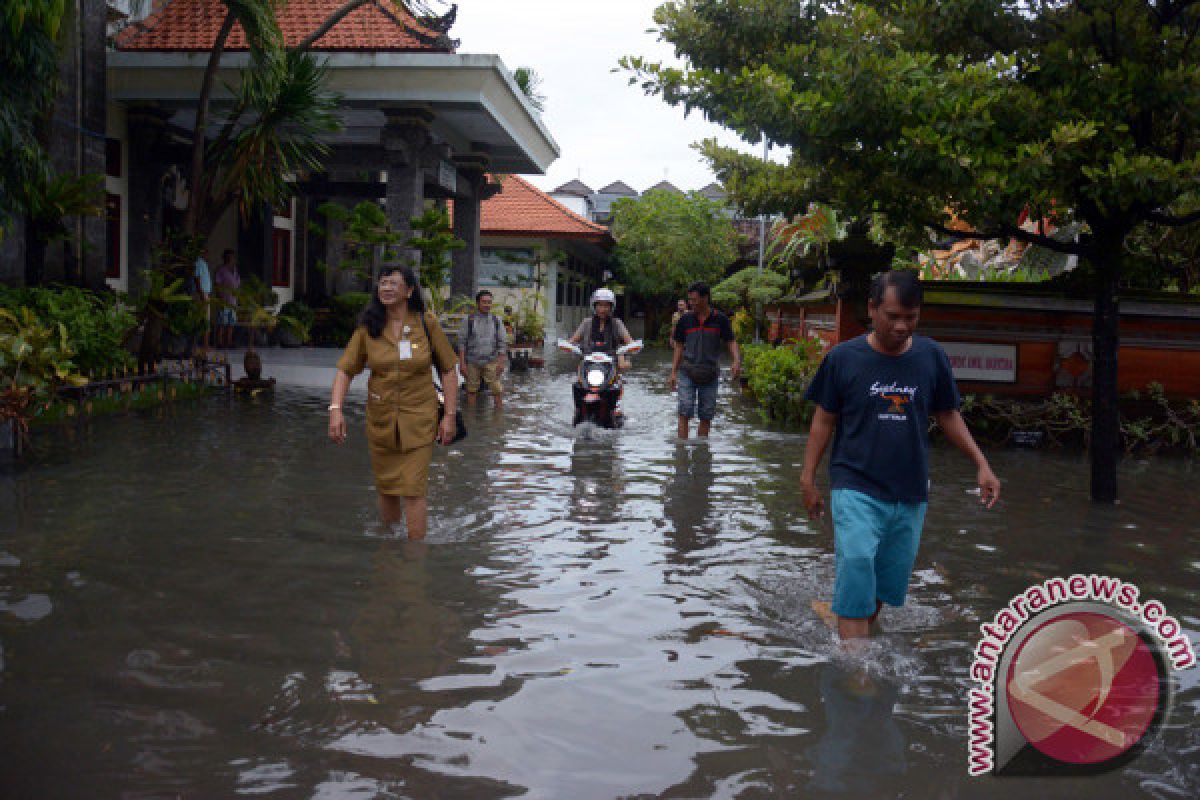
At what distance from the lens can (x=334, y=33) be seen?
17.2 m

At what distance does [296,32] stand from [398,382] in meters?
13.3

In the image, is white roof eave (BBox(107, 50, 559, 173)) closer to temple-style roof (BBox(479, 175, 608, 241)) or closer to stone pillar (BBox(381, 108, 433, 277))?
stone pillar (BBox(381, 108, 433, 277))

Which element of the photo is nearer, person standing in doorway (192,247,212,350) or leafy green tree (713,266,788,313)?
person standing in doorway (192,247,212,350)

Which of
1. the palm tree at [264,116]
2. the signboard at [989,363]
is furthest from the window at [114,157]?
the signboard at [989,363]

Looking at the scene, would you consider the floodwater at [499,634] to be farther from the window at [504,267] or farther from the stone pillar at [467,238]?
the window at [504,267]

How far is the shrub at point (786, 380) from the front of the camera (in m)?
14.5

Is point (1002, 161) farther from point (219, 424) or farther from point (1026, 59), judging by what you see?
point (219, 424)

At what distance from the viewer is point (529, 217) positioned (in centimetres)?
3519

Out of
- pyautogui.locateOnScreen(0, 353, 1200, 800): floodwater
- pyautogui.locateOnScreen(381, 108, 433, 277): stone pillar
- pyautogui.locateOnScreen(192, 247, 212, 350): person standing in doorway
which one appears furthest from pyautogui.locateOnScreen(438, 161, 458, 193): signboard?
pyautogui.locateOnScreen(0, 353, 1200, 800): floodwater

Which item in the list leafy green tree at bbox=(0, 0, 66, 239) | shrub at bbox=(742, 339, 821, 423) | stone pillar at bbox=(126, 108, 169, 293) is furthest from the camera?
stone pillar at bbox=(126, 108, 169, 293)

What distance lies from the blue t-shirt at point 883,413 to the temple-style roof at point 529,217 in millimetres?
29148

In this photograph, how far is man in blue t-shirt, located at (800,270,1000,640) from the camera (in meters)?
4.76

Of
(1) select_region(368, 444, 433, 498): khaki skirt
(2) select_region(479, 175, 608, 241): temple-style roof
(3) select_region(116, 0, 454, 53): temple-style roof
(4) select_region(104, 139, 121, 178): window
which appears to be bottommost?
(1) select_region(368, 444, 433, 498): khaki skirt

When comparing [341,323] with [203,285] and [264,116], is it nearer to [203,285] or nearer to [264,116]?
[203,285]
